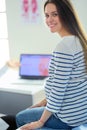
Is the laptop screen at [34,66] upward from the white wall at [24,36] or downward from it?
downward

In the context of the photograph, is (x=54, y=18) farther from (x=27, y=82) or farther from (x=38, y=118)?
(x=27, y=82)

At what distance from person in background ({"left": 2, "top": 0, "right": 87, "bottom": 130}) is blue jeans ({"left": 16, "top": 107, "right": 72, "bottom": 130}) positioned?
0.04 m

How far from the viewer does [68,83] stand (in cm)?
147

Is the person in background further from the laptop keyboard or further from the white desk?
the laptop keyboard

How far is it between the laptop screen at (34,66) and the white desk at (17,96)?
0.17 meters

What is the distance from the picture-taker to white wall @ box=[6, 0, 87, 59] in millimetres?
2660

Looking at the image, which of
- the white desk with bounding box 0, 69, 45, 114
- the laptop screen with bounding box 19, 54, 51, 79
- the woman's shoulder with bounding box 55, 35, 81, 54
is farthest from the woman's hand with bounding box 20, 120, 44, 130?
the laptop screen with bounding box 19, 54, 51, 79

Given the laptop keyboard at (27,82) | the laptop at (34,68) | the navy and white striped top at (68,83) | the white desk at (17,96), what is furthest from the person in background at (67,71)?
the laptop at (34,68)

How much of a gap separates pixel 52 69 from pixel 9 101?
95 centimetres

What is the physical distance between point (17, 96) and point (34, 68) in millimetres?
369

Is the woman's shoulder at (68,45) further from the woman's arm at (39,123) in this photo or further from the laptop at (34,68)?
the laptop at (34,68)

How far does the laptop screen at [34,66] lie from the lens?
8.18ft

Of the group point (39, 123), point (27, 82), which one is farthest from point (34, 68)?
point (39, 123)

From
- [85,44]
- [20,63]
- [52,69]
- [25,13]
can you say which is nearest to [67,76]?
[52,69]
